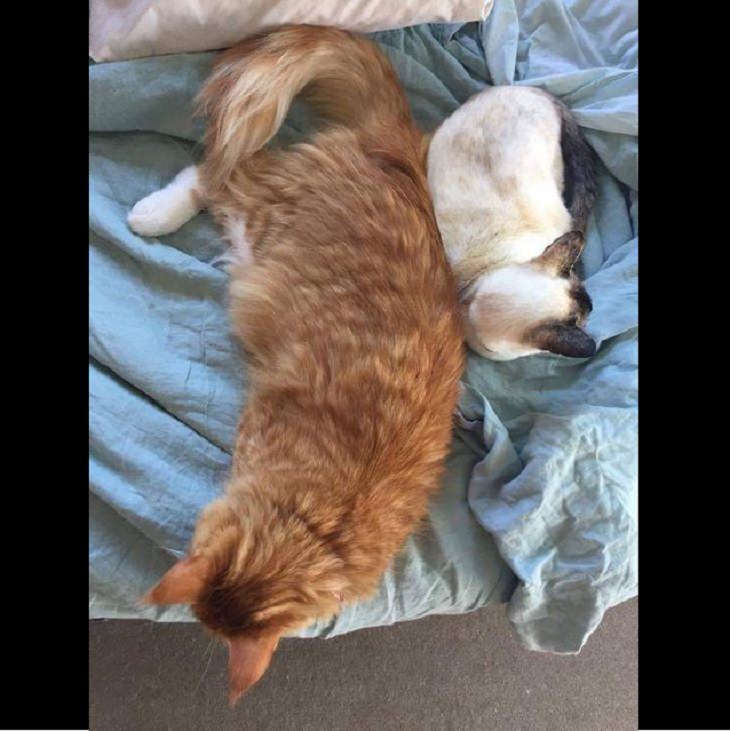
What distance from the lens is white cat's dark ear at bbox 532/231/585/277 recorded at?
145cm

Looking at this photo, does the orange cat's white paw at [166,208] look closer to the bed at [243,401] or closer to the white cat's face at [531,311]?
the bed at [243,401]

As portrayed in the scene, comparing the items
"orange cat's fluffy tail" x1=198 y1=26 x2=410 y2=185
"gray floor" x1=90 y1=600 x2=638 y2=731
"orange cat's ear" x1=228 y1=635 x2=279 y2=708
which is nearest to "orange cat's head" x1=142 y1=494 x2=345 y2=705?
"orange cat's ear" x1=228 y1=635 x2=279 y2=708

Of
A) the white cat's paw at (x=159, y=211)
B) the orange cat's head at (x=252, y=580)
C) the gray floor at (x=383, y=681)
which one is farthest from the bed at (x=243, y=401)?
the gray floor at (x=383, y=681)

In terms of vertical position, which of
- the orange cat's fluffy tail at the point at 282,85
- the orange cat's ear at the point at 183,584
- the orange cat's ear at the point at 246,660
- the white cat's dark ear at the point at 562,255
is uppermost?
the orange cat's fluffy tail at the point at 282,85

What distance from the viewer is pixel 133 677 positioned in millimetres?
1537

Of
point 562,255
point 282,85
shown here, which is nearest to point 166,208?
point 282,85

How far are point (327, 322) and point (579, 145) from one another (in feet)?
2.53

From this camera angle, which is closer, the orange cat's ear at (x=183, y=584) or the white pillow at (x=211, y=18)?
the orange cat's ear at (x=183, y=584)

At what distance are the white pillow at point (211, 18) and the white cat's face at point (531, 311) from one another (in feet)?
1.89

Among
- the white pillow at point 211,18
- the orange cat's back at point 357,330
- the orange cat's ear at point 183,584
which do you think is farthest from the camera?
the white pillow at point 211,18

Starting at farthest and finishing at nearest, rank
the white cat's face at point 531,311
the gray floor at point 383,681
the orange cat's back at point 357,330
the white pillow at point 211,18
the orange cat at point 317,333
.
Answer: the gray floor at point 383,681
the white cat's face at point 531,311
the white pillow at point 211,18
the orange cat's back at point 357,330
the orange cat at point 317,333

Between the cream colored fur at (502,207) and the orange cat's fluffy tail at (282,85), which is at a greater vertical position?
the orange cat's fluffy tail at (282,85)

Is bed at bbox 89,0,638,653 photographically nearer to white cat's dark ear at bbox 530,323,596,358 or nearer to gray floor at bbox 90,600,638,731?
white cat's dark ear at bbox 530,323,596,358

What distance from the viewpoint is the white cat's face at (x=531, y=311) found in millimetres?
1435
